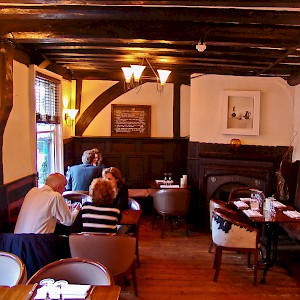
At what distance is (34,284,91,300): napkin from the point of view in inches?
83.0

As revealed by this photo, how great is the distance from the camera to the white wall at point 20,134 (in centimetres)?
423

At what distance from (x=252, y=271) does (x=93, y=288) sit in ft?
10.1

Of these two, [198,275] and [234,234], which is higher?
[234,234]

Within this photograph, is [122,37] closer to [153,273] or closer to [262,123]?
[153,273]

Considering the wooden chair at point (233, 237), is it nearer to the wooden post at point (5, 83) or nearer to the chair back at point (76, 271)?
the chair back at point (76, 271)

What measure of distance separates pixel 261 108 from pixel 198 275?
10.8 feet

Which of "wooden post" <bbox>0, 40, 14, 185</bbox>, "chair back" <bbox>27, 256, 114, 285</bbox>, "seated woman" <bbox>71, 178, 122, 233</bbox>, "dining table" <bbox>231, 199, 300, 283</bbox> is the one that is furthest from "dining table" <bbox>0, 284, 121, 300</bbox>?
"dining table" <bbox>231, 199, 300, 283</bbox>

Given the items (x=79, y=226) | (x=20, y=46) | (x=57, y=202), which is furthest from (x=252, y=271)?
(x=20, y=46)

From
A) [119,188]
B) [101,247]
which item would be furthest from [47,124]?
[101,247]

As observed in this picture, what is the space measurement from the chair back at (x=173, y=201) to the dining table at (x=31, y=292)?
3.76m

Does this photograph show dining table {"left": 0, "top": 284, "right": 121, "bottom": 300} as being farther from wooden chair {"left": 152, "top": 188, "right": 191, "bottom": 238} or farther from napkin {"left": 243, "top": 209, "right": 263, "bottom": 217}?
wooden chair {"left": 152, "top": 188, "right": 191, "bottom": 238}

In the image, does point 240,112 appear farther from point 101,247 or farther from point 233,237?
point 101,247

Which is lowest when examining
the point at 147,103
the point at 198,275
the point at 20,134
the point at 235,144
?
the point at 198,275

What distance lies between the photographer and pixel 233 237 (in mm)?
4336
